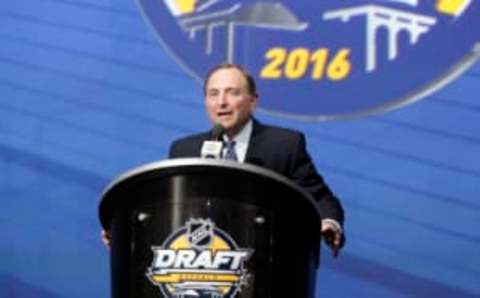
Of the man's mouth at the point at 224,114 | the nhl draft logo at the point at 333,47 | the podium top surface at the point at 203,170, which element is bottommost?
the podium top surface at the point at 203,170

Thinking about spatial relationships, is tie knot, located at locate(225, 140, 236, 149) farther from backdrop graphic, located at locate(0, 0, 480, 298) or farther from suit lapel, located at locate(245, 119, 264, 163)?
backdrop graphic, located at locate(0, 0, 480, 298)

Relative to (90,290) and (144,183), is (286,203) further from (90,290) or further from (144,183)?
(90,290)

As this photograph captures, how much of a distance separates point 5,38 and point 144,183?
5.81ft

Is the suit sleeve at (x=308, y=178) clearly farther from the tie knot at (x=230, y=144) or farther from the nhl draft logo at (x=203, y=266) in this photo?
the nhl draft logo at (x=203, y=266)

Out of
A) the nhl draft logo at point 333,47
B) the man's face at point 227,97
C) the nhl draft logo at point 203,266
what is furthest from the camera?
the nhl draft logo at point 333,47

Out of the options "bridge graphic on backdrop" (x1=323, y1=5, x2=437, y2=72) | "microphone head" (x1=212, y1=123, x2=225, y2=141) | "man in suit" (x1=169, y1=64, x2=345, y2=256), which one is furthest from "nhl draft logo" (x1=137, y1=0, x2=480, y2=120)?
"microphone head" (x1=212, y1=123, x2=225, y2=141)

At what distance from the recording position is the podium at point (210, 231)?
1.69 meters

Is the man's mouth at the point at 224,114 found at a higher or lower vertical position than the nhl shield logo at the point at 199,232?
higher

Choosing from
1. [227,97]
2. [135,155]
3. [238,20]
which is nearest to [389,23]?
[238,20]

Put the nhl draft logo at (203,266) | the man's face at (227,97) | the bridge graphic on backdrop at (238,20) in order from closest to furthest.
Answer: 1. the nhl draft logo at (203,266)
2. the man's face at (227,97)
3. the bridge graphic on backdrop at (238,20)

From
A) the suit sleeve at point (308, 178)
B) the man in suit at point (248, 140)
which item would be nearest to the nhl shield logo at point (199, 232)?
the man in suit at point (248, 140)

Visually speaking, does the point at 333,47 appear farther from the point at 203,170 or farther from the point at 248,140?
the point at 203,170

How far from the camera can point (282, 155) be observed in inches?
80.8

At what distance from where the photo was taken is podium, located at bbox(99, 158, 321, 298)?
1.69 m
